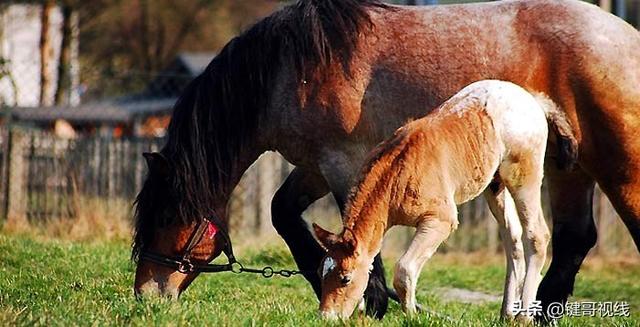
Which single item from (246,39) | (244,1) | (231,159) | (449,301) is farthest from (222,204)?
(244,1)

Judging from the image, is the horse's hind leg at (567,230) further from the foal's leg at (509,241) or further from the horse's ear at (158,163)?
the horse's ear at (158,163)

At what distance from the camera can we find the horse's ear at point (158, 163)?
662 cm

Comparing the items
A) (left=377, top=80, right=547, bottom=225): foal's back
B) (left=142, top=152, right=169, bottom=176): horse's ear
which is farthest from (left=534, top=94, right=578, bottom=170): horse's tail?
(left=142, top=152, right=169, bottom=176): horse's ear

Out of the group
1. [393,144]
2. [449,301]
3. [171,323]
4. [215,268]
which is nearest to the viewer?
[171,323]

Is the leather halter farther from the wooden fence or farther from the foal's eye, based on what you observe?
the wooden fence

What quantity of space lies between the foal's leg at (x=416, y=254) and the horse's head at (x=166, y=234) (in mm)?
1578

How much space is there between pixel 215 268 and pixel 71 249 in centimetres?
243

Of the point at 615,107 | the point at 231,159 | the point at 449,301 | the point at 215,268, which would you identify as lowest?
the point at 449,301

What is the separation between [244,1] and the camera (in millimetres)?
39188

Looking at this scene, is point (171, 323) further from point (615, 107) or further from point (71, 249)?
point (71, 249)

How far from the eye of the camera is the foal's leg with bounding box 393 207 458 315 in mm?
5508

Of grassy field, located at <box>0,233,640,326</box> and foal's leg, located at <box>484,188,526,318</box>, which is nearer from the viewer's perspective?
grassy field, located at <box>0,233,640,326</box>

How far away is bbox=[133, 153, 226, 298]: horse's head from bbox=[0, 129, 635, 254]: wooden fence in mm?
5443

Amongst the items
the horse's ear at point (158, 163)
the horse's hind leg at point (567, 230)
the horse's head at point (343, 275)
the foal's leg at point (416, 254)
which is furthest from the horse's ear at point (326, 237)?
the horse's hind leg at point (567, 230)
